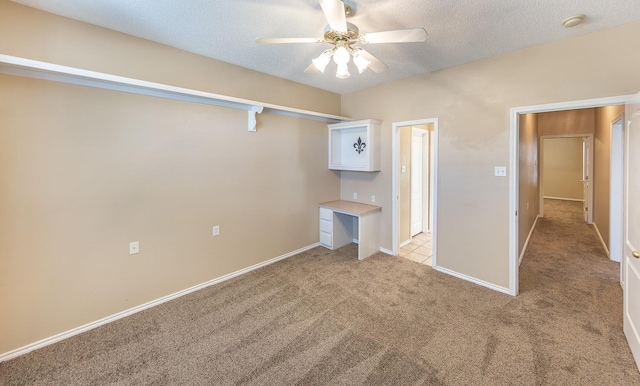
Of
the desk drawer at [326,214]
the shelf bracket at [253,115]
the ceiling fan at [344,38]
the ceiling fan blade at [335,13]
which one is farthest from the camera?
the desk drawer at [326,214]

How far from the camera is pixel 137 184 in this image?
2.53 m

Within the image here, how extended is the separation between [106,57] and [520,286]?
4.89 meters

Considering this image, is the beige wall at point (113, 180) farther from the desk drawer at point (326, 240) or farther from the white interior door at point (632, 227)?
the white interior door at point (632, 227)

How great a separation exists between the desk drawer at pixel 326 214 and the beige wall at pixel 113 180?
1029mm

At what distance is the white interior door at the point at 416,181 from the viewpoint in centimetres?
473

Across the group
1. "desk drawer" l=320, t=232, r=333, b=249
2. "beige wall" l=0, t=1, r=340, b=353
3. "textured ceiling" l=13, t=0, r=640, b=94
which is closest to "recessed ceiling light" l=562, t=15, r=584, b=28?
"textured ceiling" l=13, t=0, r=640, b=94

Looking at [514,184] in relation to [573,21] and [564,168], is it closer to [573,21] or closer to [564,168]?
[573,21]

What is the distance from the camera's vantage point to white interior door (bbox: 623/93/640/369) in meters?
1.82

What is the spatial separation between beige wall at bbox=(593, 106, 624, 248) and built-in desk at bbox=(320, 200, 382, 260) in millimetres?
3540

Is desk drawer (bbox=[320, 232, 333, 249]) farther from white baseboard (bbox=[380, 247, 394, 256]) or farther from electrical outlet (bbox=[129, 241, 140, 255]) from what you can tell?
electrical outlet (bbox=[129, 241, 140, 255])

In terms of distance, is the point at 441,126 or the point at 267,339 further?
the point at 441,126

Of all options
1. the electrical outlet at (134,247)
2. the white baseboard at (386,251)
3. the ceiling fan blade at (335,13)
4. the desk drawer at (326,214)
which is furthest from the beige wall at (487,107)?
the electrical outlet at (134,247)

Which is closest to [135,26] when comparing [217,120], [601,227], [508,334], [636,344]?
[217,120]

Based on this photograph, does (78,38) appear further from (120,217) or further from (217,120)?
(120,217)
